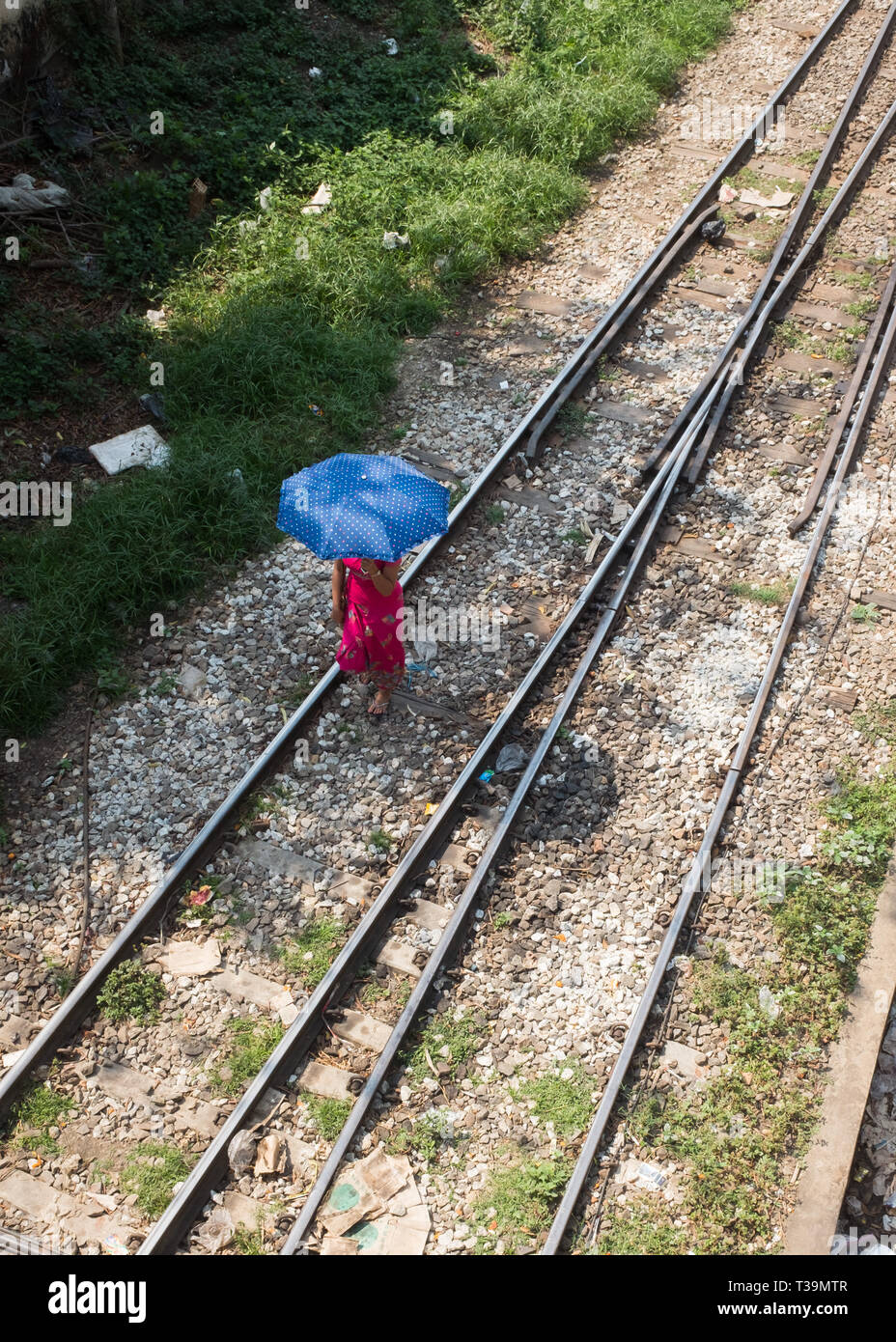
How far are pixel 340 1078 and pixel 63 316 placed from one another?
791 centimetres

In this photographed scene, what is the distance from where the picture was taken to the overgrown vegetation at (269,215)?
850 centimetres

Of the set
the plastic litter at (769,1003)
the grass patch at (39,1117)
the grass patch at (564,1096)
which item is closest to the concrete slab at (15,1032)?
the grass patch at (39,1117)

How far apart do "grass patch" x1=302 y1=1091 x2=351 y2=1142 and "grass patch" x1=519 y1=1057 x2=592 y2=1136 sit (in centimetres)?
99

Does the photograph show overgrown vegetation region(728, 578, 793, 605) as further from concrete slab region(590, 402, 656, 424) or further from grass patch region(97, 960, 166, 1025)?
grass patch region(97, 960, 166, 1025)

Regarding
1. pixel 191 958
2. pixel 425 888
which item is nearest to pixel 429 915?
pixel 425 888

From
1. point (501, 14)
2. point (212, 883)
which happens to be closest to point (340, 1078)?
point (212, 883)

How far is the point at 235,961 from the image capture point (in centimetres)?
634

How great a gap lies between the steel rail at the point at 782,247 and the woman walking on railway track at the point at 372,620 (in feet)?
11.3

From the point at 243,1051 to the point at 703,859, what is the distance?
3.04m

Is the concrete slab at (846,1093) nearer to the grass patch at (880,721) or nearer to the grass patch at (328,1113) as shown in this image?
the grass patch at (880,721)

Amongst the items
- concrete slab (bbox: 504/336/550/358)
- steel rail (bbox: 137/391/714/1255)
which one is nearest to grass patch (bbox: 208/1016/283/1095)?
steel rail (bbox: 137/391/714/1255)

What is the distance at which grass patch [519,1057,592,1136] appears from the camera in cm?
571

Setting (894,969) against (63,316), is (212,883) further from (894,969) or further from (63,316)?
(63,316)
